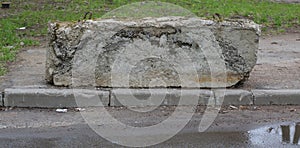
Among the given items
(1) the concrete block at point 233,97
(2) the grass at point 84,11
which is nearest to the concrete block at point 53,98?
(1) the concrete block at point 233,97

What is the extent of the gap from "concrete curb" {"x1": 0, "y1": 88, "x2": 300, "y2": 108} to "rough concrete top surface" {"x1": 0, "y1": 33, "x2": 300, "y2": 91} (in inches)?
10.9

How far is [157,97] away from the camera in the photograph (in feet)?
21.0

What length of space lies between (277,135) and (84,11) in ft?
26.2

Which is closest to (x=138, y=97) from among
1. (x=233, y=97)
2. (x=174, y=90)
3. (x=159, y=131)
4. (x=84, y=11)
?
(x=174, y=90)

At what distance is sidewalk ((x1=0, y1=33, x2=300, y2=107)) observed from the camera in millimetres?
6258

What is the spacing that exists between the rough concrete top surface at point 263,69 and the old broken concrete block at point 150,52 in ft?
1.43

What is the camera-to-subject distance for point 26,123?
574 cm

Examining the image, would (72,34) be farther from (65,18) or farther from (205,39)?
(65,18)

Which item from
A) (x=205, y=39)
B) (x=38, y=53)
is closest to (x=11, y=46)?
(x=38, y=53)

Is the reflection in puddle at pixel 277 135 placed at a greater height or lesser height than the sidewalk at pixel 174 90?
lesser

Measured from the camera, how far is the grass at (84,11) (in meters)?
10.3

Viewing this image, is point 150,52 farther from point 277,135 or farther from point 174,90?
point 277,135

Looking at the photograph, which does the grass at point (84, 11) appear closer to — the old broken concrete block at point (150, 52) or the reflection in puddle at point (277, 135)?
the old broken concrete block at point (150, 52)

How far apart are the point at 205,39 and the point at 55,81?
187 cm
